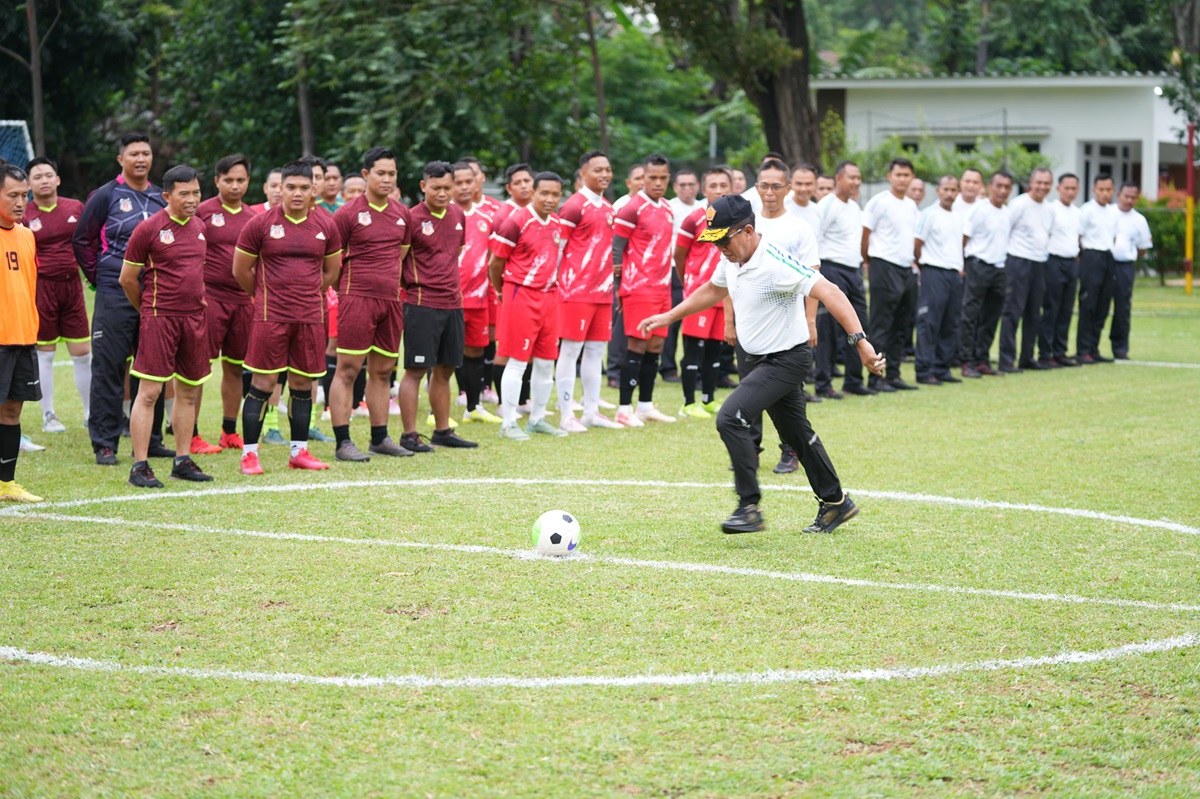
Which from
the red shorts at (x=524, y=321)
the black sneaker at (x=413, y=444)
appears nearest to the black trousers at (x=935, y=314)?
the red shorts at (x=524, y=321)

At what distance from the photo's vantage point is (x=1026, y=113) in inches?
1403

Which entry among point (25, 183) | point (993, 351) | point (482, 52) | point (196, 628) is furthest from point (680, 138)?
point (196, 628)

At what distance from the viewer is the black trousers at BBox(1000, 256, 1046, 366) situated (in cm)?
1609

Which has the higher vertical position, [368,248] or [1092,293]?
[368,248]

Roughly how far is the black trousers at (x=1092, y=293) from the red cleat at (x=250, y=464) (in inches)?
460

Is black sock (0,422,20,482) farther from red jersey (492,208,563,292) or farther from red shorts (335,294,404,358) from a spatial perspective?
red jersey (492,208,563,292)

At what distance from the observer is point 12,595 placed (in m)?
6.16

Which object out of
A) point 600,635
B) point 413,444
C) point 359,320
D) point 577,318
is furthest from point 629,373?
→ point 600,635

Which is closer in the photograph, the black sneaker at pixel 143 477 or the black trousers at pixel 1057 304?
the black sneaker at pixel 143 477

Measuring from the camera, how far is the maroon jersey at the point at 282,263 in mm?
9336

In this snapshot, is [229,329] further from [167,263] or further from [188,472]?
[188,472]

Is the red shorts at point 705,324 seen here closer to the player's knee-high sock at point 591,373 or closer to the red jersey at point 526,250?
the player's knee-high sock at point 591,373

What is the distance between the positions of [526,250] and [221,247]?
7.90 ft

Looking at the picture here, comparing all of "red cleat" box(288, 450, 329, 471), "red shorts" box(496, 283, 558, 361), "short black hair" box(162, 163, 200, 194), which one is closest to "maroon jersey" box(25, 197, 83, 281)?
"short black hair" box(162, 163, 200, 194)
